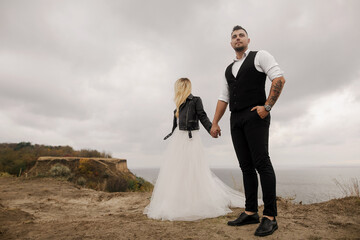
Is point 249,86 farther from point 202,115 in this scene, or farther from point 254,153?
point 202,115

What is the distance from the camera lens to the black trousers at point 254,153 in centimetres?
269

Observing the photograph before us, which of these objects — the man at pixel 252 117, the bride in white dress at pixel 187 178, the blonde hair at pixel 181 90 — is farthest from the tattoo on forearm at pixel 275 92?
the blonde hair at pixel 181 90

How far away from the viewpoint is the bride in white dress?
3555mm

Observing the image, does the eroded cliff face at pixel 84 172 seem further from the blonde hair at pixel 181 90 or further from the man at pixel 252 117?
the man at pixel 252 117

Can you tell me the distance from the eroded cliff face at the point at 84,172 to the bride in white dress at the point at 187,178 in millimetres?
6954

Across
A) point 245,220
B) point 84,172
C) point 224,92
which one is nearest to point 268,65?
point 224,92

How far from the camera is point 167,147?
4.15m

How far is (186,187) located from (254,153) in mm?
1424

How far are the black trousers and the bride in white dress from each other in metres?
0.80

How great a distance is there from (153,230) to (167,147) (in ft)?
5.06

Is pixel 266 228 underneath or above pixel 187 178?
underneath

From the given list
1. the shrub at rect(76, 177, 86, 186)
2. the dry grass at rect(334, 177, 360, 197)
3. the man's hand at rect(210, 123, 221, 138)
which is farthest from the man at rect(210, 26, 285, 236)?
the shrub at rect(76, 177, 86, 186)

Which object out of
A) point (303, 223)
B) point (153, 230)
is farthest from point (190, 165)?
point (303, 223)

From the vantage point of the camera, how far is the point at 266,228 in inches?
102
